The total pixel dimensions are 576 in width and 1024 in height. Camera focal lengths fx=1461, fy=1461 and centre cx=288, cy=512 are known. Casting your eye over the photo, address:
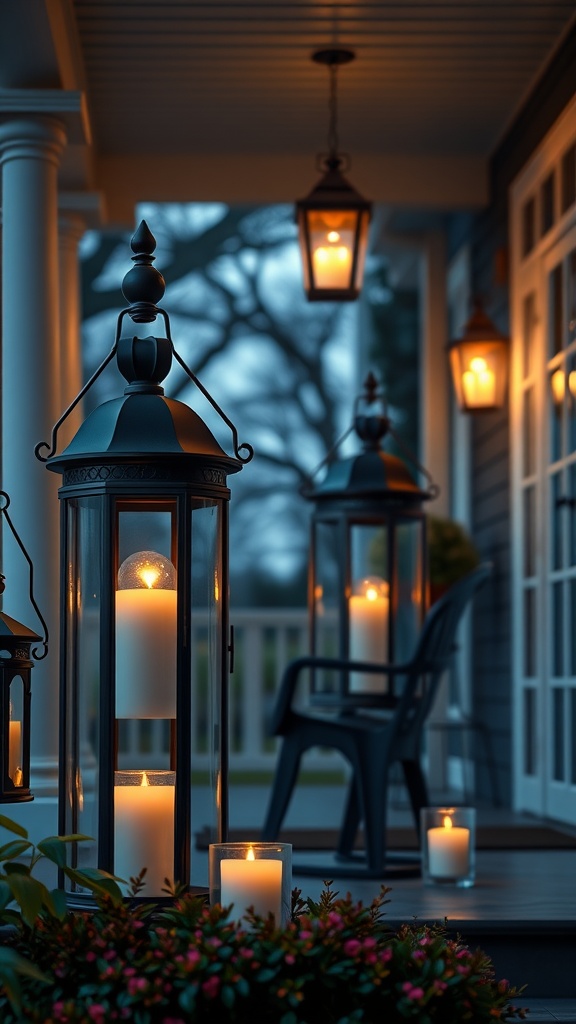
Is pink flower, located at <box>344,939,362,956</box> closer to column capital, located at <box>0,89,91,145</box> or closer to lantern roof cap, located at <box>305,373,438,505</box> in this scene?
lantern roof cap, located at <box>305,373,438,505</box>

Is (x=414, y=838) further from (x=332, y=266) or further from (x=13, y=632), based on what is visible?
(x=13, y=632)

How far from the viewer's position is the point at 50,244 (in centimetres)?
444

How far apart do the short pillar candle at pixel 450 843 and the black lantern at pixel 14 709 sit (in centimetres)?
123

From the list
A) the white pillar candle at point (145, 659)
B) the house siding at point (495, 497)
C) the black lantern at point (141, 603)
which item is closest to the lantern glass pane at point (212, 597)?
the black lantern at point (141, 603)

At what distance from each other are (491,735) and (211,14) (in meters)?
3.45

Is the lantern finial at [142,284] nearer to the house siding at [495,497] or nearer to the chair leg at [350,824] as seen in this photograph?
the chair leg at [350,824]

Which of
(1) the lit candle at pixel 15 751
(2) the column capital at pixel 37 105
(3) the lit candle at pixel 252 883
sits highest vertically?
(2) the column capital at pixel 37 105

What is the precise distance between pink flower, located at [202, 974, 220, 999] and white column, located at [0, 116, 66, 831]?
7.24 feet

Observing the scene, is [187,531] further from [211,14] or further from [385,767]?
[211,14]

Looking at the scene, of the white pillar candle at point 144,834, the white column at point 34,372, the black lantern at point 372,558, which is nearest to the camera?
the white pillar candle at point 144,834

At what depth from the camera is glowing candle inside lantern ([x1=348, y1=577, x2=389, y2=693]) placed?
439cm

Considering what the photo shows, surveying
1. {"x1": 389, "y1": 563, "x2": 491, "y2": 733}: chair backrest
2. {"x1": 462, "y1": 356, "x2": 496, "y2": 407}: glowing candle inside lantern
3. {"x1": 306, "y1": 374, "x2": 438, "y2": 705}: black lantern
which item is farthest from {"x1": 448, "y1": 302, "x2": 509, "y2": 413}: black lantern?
{"x1": 389, "y1": 563, "x2": 491, "y2": 733}: chair backrest

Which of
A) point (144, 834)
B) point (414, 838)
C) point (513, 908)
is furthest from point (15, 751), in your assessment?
point (414, 838)

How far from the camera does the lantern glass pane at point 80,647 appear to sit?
105 inches
